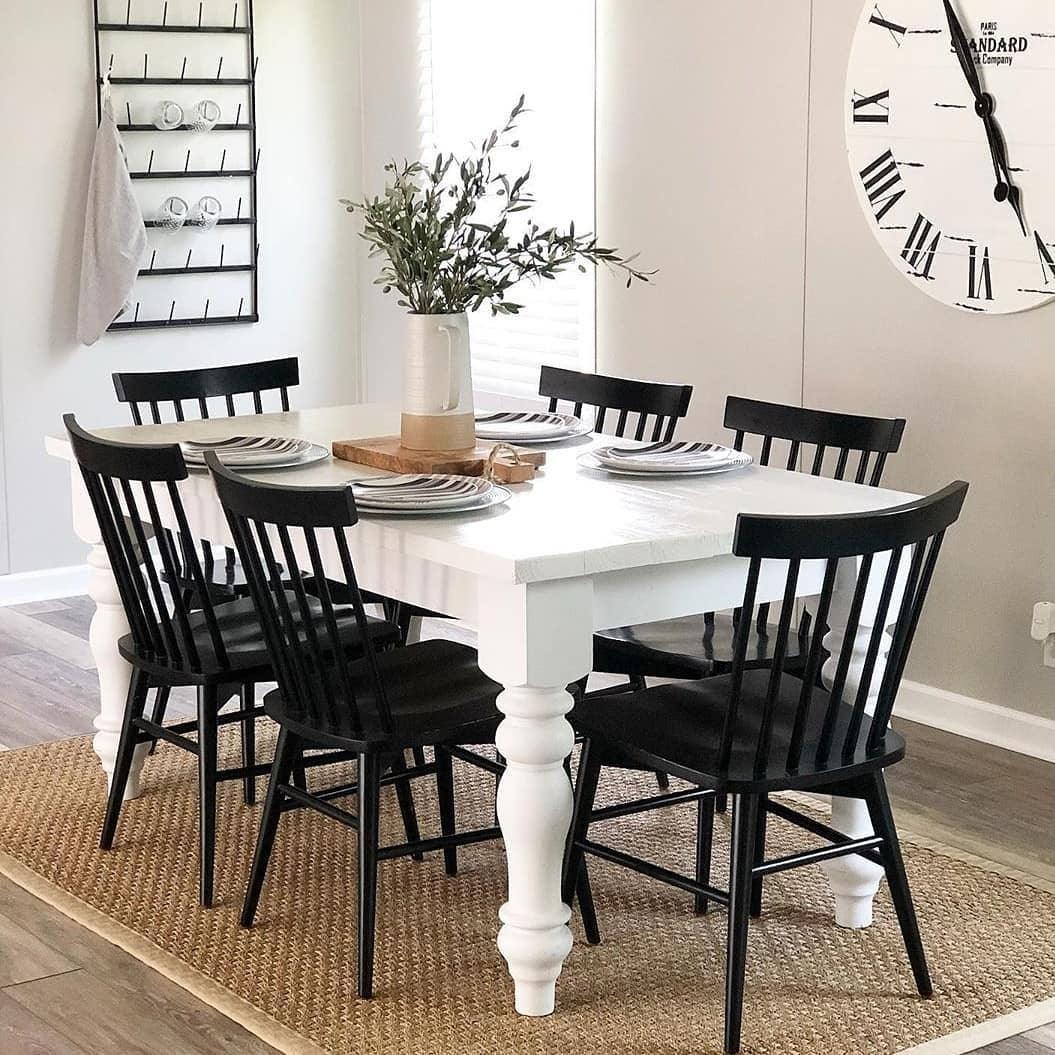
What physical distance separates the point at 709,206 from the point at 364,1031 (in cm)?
281

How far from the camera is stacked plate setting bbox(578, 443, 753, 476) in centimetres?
321

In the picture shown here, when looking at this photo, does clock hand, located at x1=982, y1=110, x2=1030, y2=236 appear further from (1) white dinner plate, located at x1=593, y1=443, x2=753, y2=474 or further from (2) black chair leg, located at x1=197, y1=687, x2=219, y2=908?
(2) black chair leg, located at x1=197, y1=687, x2=219, y2=908

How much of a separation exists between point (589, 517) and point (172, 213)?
3.33m

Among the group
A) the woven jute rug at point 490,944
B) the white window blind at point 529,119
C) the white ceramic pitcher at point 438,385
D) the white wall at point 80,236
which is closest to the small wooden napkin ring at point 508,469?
the white ceramic pitcher at point 438,385

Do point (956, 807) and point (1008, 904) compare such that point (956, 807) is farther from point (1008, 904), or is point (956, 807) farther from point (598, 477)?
point (598, 477)

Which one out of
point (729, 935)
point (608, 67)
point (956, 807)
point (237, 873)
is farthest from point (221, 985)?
point (608, 67)

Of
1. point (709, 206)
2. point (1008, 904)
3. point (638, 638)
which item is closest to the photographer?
point (1008, 904)

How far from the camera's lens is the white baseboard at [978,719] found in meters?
4.05

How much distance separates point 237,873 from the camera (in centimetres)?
332

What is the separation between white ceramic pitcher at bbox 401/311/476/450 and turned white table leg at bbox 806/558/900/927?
0.83m

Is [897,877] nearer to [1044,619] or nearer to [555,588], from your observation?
[555,588]

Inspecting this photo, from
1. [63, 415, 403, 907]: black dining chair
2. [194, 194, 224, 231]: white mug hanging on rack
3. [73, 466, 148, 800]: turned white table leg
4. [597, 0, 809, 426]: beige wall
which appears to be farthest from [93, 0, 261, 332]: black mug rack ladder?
[63, 415, 403, 907]: black dining chair

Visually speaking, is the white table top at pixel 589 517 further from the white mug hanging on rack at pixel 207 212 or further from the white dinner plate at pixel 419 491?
the white mug hanging on rack at pixel 207 212

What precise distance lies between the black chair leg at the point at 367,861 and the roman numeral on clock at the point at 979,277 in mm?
2049
